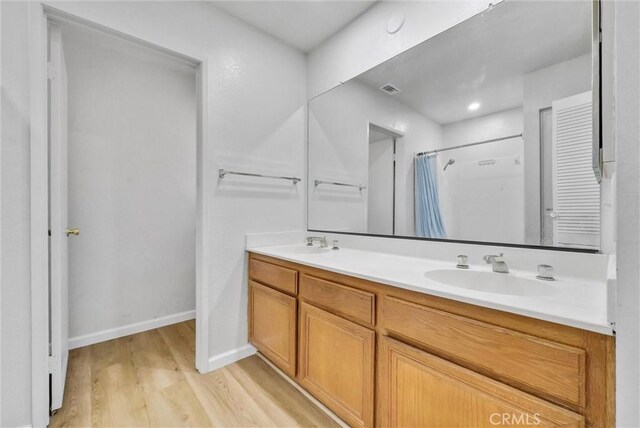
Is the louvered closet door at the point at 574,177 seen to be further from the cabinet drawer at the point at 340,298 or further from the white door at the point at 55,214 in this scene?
the white door at the point at 55,214

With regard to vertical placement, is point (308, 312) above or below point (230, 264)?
below

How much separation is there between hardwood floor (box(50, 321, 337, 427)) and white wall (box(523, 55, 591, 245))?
4.60 ft

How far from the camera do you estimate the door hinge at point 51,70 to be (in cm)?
138

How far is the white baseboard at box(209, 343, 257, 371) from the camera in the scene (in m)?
1.82

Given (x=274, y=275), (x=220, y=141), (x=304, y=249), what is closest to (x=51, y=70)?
(x=220, y=141)

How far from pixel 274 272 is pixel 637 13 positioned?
1713 millimetres

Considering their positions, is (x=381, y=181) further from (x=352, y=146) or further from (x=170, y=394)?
(x=170, y=394)

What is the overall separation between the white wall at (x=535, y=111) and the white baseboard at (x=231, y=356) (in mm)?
1901

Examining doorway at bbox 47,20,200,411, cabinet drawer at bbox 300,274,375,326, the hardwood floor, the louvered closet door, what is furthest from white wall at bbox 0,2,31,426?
the louvered closet door

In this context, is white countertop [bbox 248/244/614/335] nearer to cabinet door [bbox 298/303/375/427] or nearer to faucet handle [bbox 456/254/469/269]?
Answer: faucet handle [bbox 456/254/469/269]

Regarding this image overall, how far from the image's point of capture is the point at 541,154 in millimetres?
1192

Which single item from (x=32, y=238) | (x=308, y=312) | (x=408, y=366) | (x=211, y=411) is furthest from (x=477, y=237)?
(x=32, y=238)

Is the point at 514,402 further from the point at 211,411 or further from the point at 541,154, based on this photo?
the point at 211,411

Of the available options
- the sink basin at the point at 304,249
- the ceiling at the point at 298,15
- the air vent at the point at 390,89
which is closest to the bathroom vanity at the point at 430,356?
the sink basin at the point at 304,249
